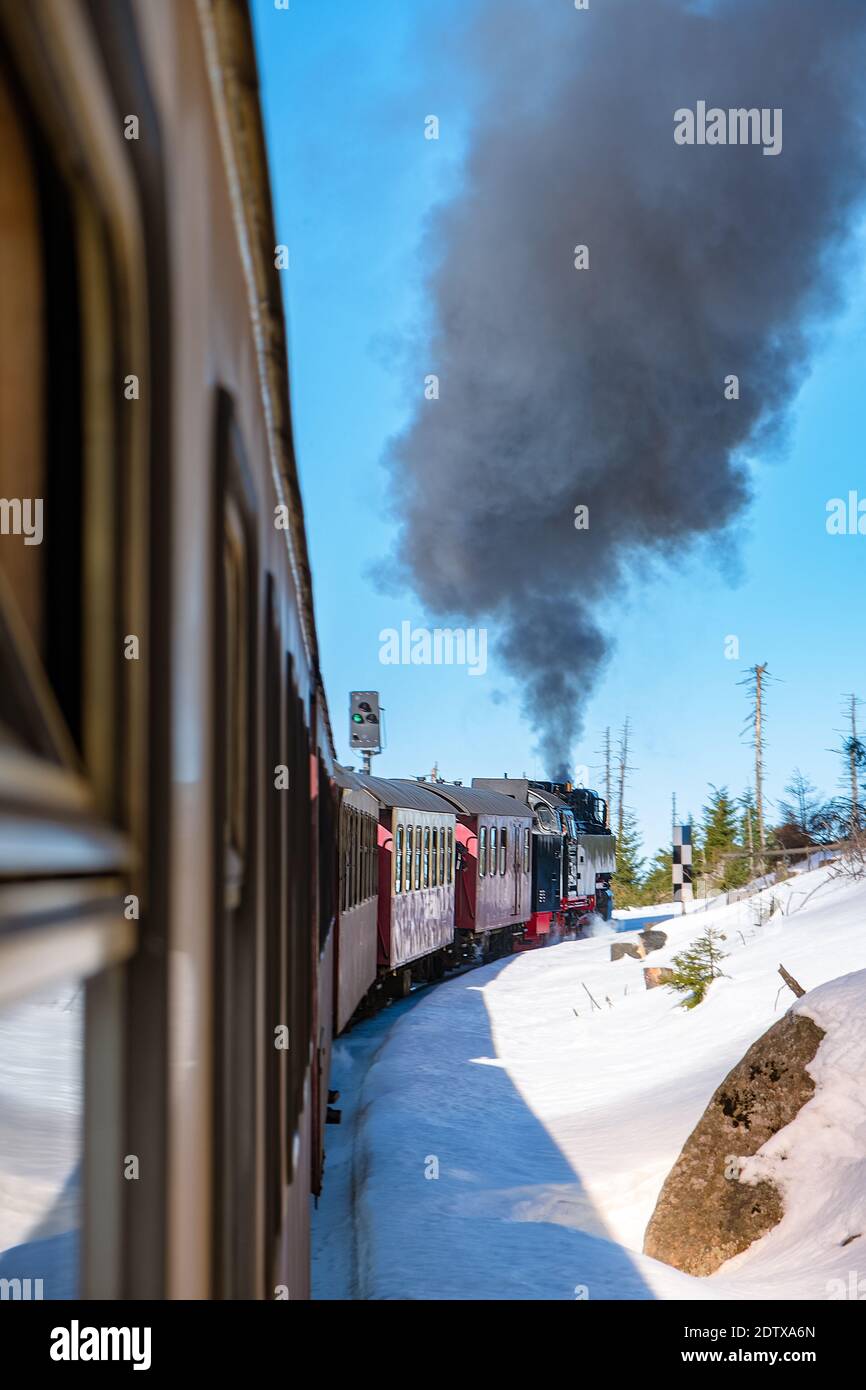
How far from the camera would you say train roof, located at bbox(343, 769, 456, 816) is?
14664 mm

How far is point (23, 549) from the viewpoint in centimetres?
86

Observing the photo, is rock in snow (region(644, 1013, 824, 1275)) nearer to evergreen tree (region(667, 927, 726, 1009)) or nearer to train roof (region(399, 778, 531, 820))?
evergreen tree (region(667, 927, 726, 1009))

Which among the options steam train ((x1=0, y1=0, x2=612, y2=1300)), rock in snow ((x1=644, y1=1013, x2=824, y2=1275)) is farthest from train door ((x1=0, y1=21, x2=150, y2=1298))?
rock in snow ((x1=644, y1=1013, x2=824, y2=1275))

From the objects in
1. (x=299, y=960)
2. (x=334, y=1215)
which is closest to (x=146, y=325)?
(x=299, y=960)

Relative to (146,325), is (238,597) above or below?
below

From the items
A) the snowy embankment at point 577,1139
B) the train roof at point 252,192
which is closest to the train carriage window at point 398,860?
the snowy embankment at point 577,1139

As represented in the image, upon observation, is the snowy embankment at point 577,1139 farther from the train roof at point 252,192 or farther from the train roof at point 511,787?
the train roof at point 511,787

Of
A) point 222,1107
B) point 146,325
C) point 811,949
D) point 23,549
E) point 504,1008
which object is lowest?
point 504,1008

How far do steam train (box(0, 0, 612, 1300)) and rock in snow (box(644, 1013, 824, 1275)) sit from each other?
21.2 feet

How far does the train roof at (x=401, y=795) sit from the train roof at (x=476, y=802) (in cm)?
80

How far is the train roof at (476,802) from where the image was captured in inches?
811

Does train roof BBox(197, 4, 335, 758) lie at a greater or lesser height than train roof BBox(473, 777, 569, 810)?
greater

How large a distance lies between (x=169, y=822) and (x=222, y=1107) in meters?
0.54
